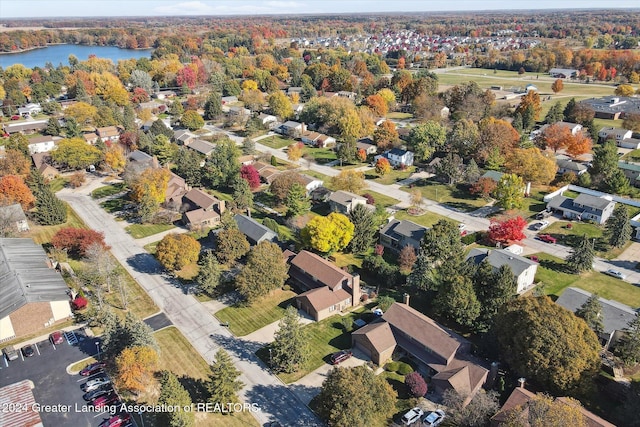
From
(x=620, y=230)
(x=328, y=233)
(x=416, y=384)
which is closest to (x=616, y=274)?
(x=620, y=230)

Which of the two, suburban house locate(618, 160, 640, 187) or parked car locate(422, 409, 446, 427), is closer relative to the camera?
parked car locate(422, 409, 446, 427)

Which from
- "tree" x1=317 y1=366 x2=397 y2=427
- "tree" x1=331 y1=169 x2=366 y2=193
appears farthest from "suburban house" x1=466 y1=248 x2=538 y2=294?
"tree" x1=331 y1=169 x2=366 y2=193

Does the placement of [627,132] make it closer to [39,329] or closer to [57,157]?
[39,329]

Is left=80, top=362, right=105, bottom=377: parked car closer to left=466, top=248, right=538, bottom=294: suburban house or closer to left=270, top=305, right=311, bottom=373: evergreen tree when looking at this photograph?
left=270, top=305, right=311, bottom=373: evergreen tree

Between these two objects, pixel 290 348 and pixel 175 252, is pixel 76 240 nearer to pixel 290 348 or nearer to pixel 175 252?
pixel 175 252

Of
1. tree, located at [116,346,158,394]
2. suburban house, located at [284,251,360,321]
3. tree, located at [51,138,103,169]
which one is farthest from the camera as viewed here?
tree, located at [51,138,103,169]

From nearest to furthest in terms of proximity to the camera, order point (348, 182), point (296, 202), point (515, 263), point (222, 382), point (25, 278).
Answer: point (222, 382)
point (25, 278)
point (515, 263)
point (296, 202)
point (348, 182)

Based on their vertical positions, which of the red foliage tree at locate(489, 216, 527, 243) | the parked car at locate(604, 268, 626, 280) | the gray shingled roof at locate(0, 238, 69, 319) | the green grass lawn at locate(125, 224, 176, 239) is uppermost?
the red foliage tree at locate(489, 216, 527, 243)
